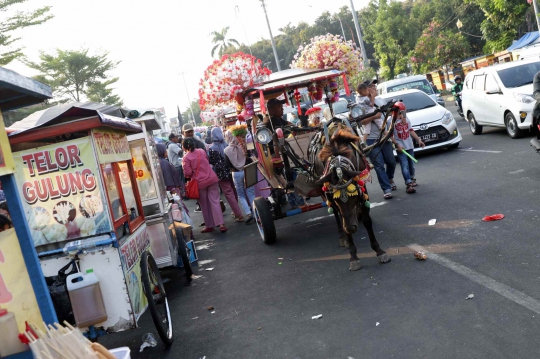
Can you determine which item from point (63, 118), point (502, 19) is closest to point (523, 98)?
point (63, 118)

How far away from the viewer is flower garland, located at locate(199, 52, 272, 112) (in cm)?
939

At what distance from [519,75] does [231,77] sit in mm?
8619

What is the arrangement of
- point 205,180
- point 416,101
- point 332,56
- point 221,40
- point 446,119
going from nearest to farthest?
point 332,56, point 205,180, point 446,119, point 416,101, point 221,40

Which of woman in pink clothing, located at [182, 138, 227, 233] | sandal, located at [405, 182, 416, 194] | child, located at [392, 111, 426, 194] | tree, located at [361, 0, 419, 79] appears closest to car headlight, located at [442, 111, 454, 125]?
child, located at [392, 111, 426, 194]

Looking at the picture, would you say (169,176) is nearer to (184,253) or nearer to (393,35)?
(184,253)

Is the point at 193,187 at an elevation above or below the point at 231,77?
below

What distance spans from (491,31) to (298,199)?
29062 millimetres

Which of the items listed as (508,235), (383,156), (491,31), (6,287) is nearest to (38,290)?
(6,287)

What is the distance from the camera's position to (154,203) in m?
9.16

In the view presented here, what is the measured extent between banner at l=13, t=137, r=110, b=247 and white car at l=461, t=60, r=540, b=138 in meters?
10.9

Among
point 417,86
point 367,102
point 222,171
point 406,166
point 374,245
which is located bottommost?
point 374,245

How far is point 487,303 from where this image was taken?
5.08 m

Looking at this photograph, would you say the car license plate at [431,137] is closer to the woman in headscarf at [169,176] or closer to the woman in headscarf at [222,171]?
the woman in headscarf at [222,171]

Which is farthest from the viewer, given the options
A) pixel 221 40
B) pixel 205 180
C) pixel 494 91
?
pixel 221 40
